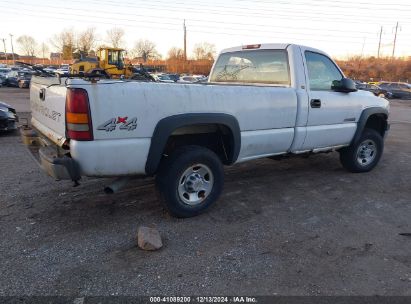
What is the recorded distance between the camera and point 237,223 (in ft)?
13.5

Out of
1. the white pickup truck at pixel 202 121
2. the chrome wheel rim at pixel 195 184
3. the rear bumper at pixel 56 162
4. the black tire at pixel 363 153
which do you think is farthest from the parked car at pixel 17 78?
the chrome wheel rim at pixel 195 184

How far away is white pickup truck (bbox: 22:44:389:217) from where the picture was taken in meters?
3.34

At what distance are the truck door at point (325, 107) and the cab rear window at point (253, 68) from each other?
0.33m

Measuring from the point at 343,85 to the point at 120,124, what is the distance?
338 centimetres

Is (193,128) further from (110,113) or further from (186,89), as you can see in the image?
(110,113)

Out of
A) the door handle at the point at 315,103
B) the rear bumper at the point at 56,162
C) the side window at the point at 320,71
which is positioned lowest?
the rear bumper at the point at 56,162

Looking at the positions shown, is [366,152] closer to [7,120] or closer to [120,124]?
[120,124]

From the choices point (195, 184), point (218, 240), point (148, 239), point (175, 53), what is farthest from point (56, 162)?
point (175, 53)

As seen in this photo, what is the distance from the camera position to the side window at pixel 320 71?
5.11 m

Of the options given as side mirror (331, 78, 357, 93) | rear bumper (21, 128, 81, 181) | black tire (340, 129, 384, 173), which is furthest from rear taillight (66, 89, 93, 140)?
black tire (340, 129, 384, 173)

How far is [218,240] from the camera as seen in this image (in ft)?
12.1

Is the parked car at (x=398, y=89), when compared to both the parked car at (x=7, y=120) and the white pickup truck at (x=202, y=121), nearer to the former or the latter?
the white pickup truck at (x=202, y=121)

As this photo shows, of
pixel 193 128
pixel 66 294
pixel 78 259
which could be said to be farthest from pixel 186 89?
pixel 66 294

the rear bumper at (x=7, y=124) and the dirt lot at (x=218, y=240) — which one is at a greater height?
the rear bumper at (x=7, y=124)
